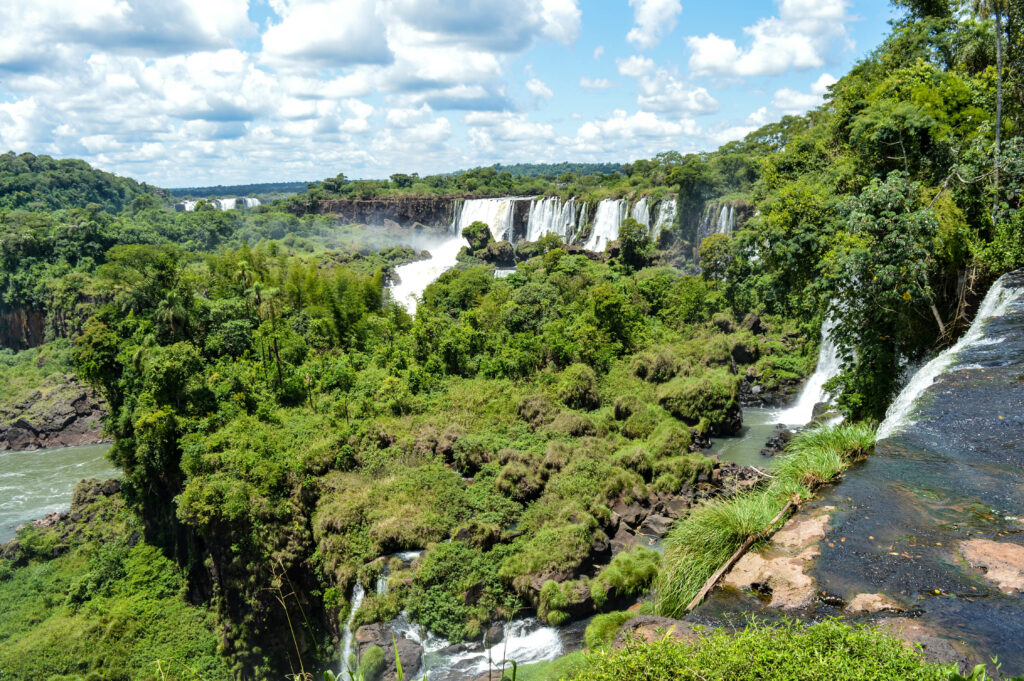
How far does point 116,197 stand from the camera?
116 meters

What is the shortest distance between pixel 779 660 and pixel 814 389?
2235cm

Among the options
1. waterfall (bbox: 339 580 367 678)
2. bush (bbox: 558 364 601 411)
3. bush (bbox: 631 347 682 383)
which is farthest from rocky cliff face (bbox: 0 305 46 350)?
bush (bbox: 631 347 682 383)

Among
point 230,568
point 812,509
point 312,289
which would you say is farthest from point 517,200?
point 812,509

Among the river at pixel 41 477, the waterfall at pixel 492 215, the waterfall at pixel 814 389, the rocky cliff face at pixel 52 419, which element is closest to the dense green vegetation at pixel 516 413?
the waterfall at pixel 814 389

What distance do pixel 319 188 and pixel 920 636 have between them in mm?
96039

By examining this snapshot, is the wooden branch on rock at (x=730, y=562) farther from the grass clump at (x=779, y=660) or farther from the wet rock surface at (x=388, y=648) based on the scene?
the wet rock surface at (x=388, y=648)

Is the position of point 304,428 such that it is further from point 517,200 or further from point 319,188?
point 319,188

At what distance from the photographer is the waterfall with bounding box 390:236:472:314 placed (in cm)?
5009

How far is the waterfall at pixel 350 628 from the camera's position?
14244mm

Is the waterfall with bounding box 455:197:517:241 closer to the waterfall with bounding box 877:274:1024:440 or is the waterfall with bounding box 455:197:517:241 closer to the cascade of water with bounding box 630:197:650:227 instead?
the cascade of water with bounding box 630:197:650:227

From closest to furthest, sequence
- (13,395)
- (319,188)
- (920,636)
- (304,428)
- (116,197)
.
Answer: (920,636) < (304,428) < (13,395) < (319,188) < (116,197)

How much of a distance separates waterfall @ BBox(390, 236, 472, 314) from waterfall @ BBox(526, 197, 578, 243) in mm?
8259

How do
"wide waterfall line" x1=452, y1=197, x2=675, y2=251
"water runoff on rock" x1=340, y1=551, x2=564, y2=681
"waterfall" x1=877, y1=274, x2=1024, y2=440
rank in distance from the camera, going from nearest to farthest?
1. "waterfall" x1=877, y1=274, x2=1024, y2=440
2. "water runoff on rock" x1=340, y1=551, x2=564, y2=681
3. "wide waterfall line" x1=452, y1=197, x2=675, y2=251

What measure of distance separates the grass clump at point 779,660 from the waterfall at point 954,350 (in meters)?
5.97
